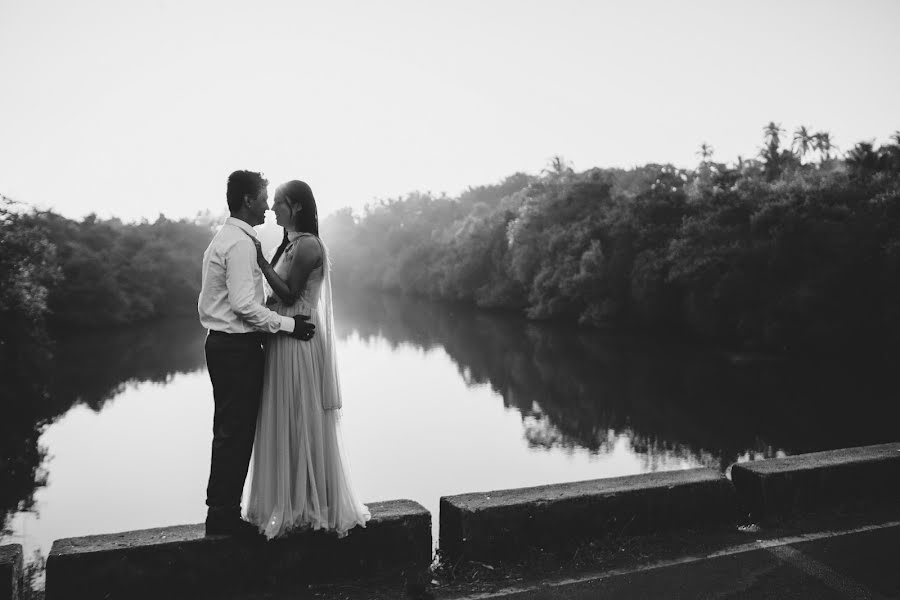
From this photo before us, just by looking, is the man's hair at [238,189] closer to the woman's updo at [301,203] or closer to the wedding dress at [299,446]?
the woman's updo at [301,203]

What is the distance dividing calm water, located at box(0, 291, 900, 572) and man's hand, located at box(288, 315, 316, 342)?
28.4 feet

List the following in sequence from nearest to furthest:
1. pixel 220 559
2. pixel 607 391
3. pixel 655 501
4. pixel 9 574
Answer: pixel 9 574 < pixel 220 559 < pixel 655 501 < pixel 607 391

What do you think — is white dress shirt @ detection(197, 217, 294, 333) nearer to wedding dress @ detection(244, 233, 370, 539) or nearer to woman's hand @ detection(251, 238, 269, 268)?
woman's hand @ detection(251, 238, 269, 268)

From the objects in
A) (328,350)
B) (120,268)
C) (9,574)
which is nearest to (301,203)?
(328,350)

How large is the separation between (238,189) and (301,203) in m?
0.32

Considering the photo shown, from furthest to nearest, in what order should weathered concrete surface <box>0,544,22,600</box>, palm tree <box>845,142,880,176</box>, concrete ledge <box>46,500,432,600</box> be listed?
1. palm tree <box>845,142,880,176</box>
2. concrete ledge <box>46,500,432,600</box>
3. weathered concrete surface <box>0,544,22,600</box>

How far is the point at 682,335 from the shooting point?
32.3 meters

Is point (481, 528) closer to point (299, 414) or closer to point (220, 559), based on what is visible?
point (299, 414)

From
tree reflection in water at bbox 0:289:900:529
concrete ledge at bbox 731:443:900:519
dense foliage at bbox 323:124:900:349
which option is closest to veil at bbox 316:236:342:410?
concrete ledge at bbox 731:443:900:519

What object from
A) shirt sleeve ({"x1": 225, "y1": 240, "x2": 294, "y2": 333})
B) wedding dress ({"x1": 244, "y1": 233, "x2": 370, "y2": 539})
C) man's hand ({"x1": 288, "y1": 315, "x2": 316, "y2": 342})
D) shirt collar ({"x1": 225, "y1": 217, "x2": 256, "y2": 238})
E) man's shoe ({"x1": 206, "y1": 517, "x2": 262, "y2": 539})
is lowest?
man's shoe ({"x1": 206, "y1": 517, "x2": 262, "y2": 539})

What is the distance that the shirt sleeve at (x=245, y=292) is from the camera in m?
3.32

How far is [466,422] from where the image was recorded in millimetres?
18641

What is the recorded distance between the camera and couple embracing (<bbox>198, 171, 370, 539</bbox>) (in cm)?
337

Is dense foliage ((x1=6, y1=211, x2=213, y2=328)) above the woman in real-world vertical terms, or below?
above
